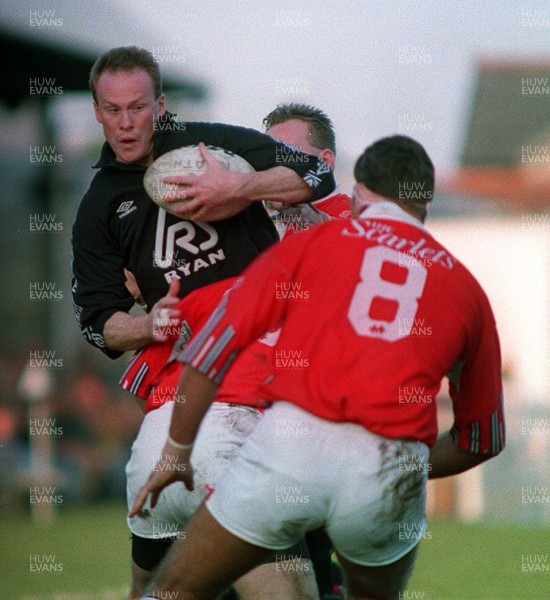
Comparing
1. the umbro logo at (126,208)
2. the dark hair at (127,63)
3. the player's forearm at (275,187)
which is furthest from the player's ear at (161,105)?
the player's forearm at (275,187)

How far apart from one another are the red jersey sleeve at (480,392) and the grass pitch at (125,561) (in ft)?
8.80

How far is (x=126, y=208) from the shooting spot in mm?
4770

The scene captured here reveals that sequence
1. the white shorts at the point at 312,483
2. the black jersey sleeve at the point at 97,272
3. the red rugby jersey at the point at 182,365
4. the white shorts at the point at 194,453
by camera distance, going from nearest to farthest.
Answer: the white shorts at the point at 312,483
the white shorts at the point at 194,453
the red rugby jersey at the point at 182,365
the black jersey sleeve at the point at 97,272

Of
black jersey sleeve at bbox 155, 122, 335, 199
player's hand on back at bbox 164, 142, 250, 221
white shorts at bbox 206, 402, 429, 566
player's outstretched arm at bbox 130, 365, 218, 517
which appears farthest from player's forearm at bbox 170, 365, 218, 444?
black jersey sleeve at bbox 155, 122, 335, 199

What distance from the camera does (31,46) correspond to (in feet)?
52.8

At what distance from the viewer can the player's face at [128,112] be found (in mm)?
4719

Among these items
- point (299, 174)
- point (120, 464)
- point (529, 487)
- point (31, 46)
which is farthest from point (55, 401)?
point (299, 174)

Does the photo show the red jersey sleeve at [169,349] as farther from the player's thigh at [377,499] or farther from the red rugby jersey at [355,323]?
the player's thigh at [377,499]

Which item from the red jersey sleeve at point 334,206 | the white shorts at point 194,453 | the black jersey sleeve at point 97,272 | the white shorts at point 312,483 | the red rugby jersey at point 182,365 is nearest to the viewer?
the white shorts at point 312,483

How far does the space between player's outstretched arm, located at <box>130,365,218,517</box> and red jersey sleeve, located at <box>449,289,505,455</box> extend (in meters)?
0.96

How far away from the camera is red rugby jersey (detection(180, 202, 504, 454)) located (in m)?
3.69

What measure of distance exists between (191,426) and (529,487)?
12.7m

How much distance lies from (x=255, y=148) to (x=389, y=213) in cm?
102

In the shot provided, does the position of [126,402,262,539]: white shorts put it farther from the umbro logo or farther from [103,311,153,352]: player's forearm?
the umbro logo
